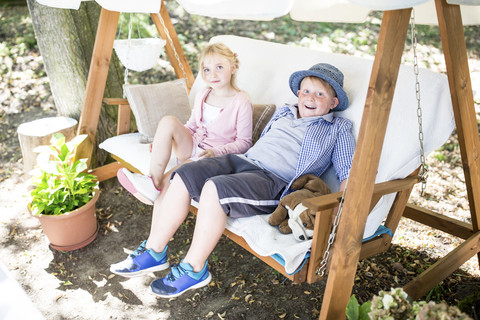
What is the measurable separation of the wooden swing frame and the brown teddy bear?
144mm

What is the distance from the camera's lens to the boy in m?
2.12

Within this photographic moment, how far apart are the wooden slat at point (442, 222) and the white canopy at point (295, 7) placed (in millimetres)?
1240

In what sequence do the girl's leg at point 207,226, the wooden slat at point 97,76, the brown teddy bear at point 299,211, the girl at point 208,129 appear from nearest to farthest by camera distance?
the brown teddy bear at point 299,211
the girl's leg at point 207,226
the girl at point 208,129
the wooden slat at point 97,76

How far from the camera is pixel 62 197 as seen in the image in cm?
281

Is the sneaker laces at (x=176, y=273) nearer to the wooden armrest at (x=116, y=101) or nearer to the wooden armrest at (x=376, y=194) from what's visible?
the wooden armrest at (x=376, y=194)

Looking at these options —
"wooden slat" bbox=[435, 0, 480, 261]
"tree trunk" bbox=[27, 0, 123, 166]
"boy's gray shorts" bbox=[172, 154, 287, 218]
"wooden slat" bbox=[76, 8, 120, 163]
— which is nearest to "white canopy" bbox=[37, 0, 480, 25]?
"wooden slat" bbox=[435, 0, 480, 261]

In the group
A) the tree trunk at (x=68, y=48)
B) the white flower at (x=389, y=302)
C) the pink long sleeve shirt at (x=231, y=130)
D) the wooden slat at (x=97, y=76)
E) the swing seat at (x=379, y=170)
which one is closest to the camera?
the white flower at (x=389, y=302)

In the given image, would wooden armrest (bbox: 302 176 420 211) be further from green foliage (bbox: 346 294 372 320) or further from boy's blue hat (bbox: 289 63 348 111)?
boy's blue hat (bbox: 289 63 348 111)

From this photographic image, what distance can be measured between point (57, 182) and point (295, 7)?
7.20 ft

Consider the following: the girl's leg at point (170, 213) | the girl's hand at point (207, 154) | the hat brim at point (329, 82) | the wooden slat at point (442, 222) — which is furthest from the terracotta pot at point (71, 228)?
the wooden slat at point (442, 222)

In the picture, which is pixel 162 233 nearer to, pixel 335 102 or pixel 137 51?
pixel 335 102

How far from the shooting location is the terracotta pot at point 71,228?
9.10 feet

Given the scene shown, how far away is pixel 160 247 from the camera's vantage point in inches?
91.2

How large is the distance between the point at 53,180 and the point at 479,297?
2776 mm
